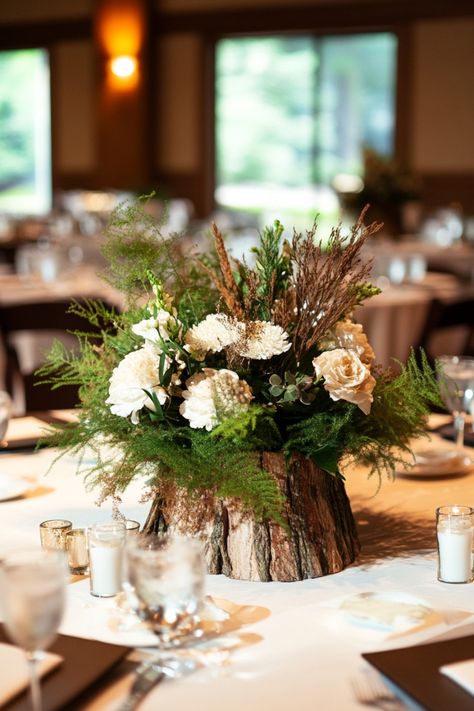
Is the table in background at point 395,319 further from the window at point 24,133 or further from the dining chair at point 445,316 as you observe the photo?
the window at point 24,133

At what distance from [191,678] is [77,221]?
7749 millimetres

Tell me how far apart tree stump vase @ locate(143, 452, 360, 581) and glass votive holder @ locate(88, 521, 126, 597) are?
0.35 feet

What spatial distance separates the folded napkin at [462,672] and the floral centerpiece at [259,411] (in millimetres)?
313

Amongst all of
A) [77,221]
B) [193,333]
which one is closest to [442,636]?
[193,333]

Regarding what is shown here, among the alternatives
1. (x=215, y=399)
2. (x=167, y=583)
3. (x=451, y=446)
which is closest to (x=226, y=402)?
(x=215, y=399)

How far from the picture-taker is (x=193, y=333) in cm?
145

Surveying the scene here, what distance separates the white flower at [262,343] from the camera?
1.43 m

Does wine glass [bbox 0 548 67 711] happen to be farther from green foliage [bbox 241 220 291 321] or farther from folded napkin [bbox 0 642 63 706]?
green foliage [bbox 241 220 291 321]

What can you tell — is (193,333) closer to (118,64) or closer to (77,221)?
(77,221)

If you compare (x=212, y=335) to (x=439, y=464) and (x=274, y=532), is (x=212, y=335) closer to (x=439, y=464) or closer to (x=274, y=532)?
(x=274, y=532)

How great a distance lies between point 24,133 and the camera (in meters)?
13.7

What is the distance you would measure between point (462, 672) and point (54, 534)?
2.12 ft

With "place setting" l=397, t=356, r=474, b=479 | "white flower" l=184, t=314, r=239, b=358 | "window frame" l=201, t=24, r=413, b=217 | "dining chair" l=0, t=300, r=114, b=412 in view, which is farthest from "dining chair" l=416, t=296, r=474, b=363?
"window frame" l=201, t=24, r=413, b=217

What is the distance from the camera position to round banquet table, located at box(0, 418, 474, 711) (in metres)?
1.14
